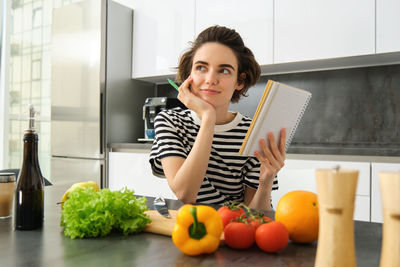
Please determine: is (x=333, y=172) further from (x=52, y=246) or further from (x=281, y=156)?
(x=281, y=156)

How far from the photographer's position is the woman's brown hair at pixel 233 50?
139cm

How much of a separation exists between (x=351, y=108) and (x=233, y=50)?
1590 millimetres

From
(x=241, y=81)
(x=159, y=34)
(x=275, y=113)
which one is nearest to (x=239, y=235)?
(x=275, y=113)

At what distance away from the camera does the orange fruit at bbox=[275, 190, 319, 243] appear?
0.66 metres

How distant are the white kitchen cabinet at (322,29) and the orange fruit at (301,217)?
1.94 metres

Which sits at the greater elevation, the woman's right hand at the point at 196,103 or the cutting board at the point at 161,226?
the woman's right hand at the point at 196,103

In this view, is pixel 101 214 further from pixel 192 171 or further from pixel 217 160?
pixel 217 160

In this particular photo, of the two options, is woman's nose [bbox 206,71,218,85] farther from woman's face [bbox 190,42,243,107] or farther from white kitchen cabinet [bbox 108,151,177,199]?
white kitchen cabinet [bbox 108,151,177,199]

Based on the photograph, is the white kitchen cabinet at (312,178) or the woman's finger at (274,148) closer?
the woman's finger at (274,148)

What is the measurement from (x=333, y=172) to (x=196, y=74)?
0.97m

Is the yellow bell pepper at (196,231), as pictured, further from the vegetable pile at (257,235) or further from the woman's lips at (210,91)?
the woman's lips at (210,91)

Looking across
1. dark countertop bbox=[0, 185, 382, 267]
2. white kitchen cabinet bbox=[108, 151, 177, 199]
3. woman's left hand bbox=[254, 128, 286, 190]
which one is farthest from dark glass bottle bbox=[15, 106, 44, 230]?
white kitchen cabinet bbox=[108, 151, 177, 199]

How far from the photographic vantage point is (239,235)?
0.62 metres

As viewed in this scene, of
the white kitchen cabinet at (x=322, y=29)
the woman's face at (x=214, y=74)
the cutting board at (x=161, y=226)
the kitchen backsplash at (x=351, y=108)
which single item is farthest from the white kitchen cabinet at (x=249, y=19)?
the cutting board at (x=161, y=226)
